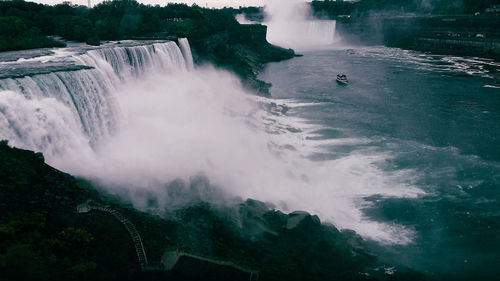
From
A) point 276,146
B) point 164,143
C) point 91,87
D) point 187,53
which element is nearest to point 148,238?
point 91,87

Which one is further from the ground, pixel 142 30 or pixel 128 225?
pixel 142 30

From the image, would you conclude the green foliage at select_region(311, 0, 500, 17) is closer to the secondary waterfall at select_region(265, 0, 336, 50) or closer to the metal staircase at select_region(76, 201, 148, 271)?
the secondary waterfall at select_region(265, 0, 336, 50)

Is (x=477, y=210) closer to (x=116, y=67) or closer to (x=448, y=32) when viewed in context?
(x=116, y=67)

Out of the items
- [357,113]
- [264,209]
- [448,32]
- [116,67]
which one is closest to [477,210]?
[264,209]

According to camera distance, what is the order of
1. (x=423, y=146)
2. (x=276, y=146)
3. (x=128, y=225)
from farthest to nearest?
(x=423, y=146)
(x=276, y=146)
(x=128, y=225)

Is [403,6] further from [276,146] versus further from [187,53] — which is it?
[276,146]

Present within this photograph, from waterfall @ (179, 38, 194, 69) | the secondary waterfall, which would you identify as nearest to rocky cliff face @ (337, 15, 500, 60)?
the secondary waterfall
